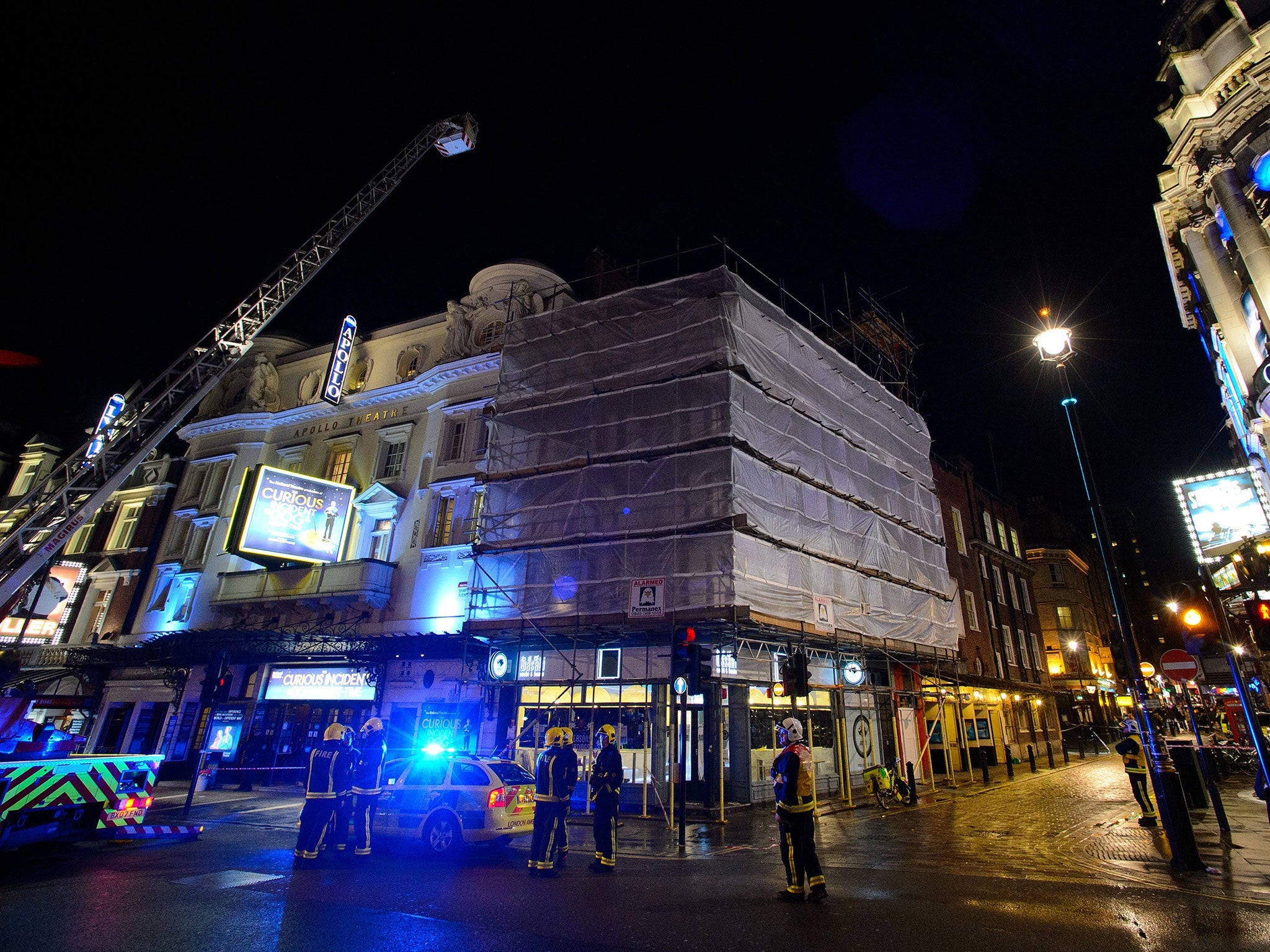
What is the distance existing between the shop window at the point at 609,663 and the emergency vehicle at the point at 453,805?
6460 millimetres

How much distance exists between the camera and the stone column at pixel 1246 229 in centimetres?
1727

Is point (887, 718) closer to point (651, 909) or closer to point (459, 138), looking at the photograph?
point (651, 909)

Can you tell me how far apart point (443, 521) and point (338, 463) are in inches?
275

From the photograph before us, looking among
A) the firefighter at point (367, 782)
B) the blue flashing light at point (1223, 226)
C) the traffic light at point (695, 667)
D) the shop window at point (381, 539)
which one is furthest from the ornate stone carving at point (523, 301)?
the blue flashing light at point (1223, 226)

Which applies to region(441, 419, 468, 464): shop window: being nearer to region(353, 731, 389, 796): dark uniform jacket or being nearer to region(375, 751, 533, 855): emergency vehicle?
region(375, 751, 533, 855): emergency vehicle

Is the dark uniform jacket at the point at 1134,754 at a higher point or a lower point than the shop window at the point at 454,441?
lower

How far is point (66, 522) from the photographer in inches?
836

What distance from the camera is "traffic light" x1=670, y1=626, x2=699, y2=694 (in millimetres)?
12039

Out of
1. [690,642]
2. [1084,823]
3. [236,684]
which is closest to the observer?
[690,642]

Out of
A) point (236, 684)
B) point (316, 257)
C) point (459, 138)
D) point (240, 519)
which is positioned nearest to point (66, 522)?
point (240, 519)

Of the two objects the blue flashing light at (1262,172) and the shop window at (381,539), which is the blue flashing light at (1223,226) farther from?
the shop window at (381,539)

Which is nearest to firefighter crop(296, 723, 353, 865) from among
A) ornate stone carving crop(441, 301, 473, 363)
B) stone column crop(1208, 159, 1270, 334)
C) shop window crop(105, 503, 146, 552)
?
ornate stone carving crop(441, 301, 473, 363)

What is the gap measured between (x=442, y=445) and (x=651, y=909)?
2028 centimetres

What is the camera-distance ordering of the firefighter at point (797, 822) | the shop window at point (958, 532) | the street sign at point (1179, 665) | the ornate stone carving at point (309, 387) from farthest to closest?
the shop window at point (958, 532) → the ornate stone carving at point (309, 387) → the street sign at point (1179, 665) → the firefighter at point (797, 822)
